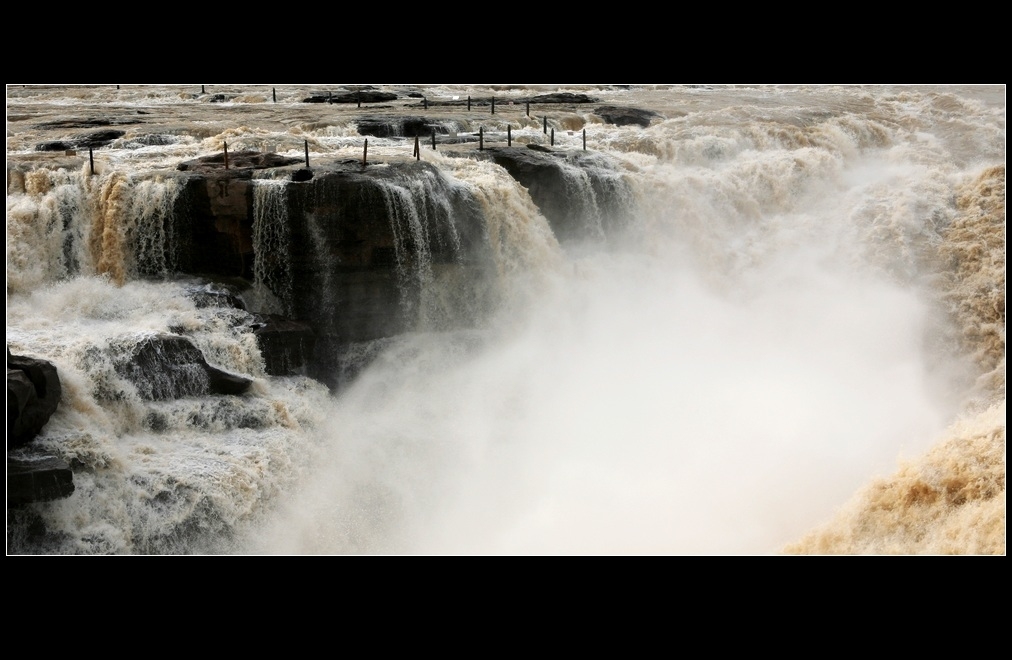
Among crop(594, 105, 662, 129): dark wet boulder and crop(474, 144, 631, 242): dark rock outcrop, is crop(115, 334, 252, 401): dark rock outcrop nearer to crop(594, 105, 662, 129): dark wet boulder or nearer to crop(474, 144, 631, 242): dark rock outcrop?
crop(474, 144, 631, 242): dark rock outcrop

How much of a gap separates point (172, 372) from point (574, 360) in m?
6.68

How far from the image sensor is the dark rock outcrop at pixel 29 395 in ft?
32.1

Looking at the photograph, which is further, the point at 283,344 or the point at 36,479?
the point at 283,344

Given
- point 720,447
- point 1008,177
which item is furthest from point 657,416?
point 1008,177

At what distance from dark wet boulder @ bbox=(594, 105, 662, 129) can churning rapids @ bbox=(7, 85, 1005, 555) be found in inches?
22.9

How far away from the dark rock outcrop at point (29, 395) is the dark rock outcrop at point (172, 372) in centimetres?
109

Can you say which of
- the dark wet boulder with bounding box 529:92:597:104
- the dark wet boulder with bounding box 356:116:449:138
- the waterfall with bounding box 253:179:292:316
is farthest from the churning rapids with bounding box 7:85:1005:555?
the dark wet boulder with bounding box 529:92:597:104

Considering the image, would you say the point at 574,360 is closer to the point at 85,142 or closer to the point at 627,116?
the point at 627,116

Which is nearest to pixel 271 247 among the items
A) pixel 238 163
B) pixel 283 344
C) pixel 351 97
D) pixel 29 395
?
pixel 283 344

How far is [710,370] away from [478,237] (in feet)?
14.9

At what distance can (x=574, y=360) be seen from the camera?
1579 cm

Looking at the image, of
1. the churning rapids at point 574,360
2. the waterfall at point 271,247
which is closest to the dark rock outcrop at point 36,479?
the churning rapids at point 574,360

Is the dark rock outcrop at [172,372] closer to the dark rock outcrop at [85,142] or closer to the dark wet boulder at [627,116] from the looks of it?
the dark rock outcrop at [85,142]

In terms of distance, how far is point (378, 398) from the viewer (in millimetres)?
14453
